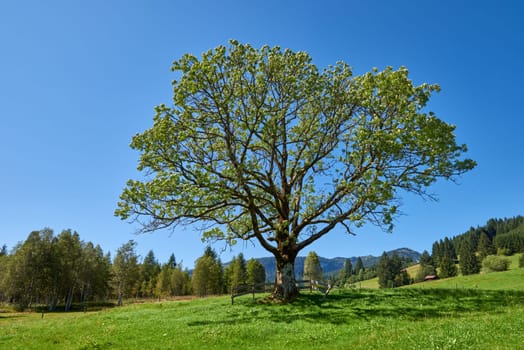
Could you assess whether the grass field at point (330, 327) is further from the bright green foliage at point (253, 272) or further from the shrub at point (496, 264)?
the shrub at point (496, 264)

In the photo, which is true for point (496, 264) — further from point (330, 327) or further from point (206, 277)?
→ point (330, 327)

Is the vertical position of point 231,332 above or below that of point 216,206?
below

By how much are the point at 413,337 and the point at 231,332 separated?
8.82 m

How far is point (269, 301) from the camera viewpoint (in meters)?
26.9

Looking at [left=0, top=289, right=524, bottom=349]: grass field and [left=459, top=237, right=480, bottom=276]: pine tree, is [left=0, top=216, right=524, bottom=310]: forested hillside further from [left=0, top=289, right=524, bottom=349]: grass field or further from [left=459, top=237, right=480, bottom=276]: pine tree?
[left=0, top=289, right=524, bottom=349]: grass field

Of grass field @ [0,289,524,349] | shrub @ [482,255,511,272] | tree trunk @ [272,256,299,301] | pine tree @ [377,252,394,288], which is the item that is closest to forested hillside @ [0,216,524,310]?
shrub @ [482,255,511,272]

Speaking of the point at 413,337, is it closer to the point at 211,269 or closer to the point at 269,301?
the point at 269,301

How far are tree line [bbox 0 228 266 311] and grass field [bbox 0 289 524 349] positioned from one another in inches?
2410

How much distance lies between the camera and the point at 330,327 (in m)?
17.6

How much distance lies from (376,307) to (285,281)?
7455 millimetres

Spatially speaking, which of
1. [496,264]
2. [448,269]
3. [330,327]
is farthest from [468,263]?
[330,327]

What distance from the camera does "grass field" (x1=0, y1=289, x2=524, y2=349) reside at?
1338 centimetres

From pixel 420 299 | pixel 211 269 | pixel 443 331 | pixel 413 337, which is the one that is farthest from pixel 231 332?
pixel 211 269

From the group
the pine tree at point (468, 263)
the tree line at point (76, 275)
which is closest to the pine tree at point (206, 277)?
the tree line at point (76, 275)
